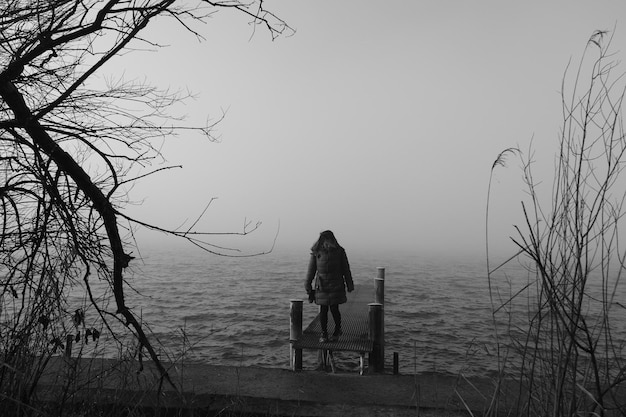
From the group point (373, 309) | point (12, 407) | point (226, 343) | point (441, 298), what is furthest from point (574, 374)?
point (441, 298)

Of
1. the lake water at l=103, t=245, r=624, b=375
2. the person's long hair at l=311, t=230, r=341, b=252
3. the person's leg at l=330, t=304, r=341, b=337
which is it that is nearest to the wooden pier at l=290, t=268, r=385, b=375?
the person's leg at l=330, t=304, r=341, b=337

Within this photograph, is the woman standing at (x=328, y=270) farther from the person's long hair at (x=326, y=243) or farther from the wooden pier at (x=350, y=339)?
the wooden pier at (x=350, y=339)

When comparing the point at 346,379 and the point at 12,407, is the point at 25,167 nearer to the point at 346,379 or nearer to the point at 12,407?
the point at 12,407

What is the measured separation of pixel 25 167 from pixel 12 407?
5.20ft

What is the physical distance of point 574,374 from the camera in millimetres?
1609

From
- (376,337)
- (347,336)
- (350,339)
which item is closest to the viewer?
(376,337)

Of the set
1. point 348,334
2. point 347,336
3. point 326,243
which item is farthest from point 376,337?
point 326,243

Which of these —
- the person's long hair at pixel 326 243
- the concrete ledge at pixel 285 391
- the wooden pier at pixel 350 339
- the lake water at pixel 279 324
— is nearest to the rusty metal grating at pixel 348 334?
the wooden pier at pixel 350 339

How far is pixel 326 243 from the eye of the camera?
7.25 m

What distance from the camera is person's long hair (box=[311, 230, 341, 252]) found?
7.21 m

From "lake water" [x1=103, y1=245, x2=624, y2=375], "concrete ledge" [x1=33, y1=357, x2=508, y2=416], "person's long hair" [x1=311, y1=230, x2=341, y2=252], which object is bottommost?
"lake water" [x1=103, y1=245, x2=624, y2=375]

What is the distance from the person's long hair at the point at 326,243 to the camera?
7207 millimetres

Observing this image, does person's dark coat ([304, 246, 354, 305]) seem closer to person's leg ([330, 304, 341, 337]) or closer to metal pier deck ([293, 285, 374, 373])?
person's leg ([330, 304, 341, 337])

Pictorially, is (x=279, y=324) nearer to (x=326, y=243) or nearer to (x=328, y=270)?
(x=328, y=270)
